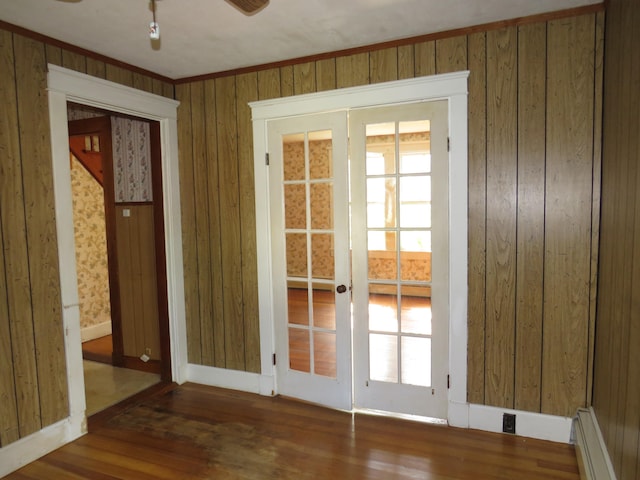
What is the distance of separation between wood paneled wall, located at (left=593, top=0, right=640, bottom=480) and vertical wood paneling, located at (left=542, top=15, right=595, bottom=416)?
11 centimetres

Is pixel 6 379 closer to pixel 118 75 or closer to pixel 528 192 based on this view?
pixel 118 75

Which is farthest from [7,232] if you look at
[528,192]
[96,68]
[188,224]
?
[528,192]

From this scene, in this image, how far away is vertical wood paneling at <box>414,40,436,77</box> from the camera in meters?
2.75

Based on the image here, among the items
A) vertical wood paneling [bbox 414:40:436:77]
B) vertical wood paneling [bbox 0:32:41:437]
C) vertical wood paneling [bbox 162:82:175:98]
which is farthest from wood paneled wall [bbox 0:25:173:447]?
vertical wood paneling [bbox 414:40:436:77]

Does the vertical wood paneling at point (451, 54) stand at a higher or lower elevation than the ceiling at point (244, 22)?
lower

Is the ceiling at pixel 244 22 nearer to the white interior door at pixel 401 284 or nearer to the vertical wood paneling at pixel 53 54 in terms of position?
the vertical wood paneling at pixel 53 54

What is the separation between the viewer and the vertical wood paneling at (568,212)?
8.02 feet

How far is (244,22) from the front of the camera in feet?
8.12

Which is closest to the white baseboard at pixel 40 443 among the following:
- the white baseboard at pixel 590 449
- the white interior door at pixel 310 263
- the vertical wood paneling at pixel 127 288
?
the vertical wood paneling at pixel 127 288

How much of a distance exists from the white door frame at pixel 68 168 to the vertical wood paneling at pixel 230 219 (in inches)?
17.5

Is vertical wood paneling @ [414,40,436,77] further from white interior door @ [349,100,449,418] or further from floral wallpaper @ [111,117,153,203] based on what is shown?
floral wallpaper @ [111,117,153,203]

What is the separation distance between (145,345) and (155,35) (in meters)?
3.09

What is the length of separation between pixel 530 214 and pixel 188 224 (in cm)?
265

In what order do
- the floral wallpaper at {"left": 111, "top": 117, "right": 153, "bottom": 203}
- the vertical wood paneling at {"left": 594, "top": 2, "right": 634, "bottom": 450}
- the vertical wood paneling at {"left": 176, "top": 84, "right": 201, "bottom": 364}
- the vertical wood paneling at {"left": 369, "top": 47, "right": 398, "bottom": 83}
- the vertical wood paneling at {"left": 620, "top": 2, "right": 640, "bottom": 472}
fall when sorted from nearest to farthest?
the vertical wood paneling at {"left": 620, "top": 2, "right": 640, "bottom": 472} < the vertical wood paneling at {"left": 594, "top": 2, "right": 634, "bottom": 450} < the vertical wood paneling at {"left": 369, "top": 47, "right": 398, "bottom": 83} < the vertical wood paneling at {"left": 176, "top": 84, "right": 201, "bottom": 364} < the floral wallpaper at {"left": 111, "top": 117, "right": 153, "bottom": 203}
